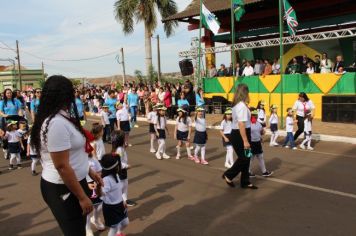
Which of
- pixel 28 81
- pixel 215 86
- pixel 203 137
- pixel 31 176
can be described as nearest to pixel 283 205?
pixel 203 137

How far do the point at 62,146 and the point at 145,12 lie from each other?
93.2 ft

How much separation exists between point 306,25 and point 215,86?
5732mm

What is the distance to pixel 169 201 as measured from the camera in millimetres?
6793

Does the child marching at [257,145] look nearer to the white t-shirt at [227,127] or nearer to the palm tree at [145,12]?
the white t-shirt at [227,127]

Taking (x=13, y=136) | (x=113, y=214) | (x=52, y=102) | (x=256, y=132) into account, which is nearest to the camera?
(x=52, y=102)

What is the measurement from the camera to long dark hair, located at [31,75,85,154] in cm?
315

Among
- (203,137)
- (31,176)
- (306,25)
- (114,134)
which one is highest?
(306,25)

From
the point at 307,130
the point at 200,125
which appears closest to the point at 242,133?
the point at 200,125

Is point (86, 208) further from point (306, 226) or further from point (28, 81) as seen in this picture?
point (28, 81)

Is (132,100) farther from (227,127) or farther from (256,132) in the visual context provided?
(256,132)

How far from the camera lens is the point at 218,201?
6.69m

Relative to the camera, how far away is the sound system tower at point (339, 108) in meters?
15.4

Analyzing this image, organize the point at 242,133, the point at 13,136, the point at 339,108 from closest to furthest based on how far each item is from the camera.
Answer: the point at 242,133 < the point at 13,136 < the point at 339,108

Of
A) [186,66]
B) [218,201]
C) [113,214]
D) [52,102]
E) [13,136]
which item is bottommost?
[218,201]
